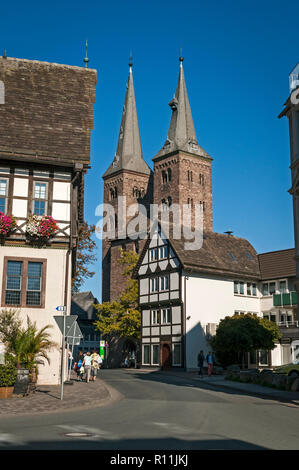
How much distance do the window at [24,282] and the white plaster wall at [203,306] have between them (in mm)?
23463

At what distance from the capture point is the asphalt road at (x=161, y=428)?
8.93m

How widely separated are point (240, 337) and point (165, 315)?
29.2ft

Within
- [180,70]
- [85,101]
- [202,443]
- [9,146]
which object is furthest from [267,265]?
[180,70]

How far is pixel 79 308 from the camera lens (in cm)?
9394

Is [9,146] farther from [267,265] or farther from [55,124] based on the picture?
[267,265]

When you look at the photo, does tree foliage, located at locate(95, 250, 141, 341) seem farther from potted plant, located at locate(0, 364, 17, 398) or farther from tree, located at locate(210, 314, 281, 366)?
potted plant, located at locate(0, 364, 17, 398)

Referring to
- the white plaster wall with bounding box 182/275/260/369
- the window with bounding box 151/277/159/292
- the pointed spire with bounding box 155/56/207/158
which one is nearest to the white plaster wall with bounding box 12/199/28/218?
the white plaster wall with bounding box 182/275/260/369

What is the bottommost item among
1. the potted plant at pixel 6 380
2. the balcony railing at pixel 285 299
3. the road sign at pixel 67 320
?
the potted plant at pixel 6 380

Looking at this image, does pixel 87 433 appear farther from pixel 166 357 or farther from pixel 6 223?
pixel 166 357

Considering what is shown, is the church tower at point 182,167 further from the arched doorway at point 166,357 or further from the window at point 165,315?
the arched doorway at point 166,357

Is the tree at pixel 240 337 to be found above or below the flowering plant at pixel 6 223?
below

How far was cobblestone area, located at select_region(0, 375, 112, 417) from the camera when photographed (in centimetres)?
1498

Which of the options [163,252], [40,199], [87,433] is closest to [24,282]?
[40,199]

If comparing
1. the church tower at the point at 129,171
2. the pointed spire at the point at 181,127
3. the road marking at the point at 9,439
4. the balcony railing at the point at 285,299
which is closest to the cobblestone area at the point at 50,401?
the road marking at the point at 9,439
